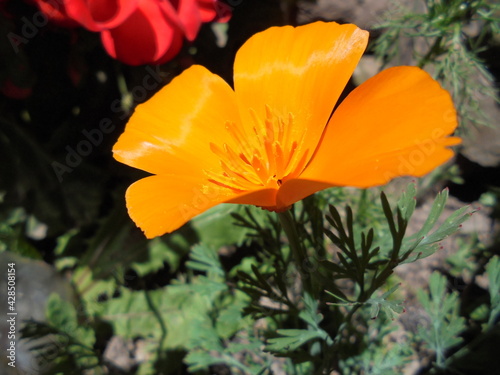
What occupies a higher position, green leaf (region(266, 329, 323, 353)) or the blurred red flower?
the blurred red flower

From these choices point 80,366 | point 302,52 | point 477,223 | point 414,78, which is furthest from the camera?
point 477,223

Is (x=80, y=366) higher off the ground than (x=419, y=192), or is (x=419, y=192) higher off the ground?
(x=419, y=192)

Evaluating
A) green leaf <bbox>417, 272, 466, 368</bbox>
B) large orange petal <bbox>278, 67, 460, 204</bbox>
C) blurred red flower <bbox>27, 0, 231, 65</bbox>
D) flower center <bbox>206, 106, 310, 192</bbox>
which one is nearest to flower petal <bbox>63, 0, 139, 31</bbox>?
blurred red flower <bbox>27, 0, 231, 65</bbox>

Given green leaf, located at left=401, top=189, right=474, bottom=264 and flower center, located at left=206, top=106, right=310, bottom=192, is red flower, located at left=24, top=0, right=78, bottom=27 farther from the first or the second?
green leaf, located at left=401, top=189, right=474, bottom=264

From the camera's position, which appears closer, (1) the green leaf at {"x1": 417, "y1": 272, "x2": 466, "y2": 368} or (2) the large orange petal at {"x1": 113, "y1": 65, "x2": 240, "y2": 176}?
(2) the large orange petal at {"x1": 113, "y1": 65, "x2": 240, "y2": 176}

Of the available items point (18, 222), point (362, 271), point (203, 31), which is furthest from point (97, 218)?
point (362, 271)

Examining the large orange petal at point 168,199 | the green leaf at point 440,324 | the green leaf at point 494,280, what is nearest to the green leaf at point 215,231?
the green leaf at point 440,324

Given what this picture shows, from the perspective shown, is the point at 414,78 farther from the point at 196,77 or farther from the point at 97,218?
the point at 97,218
